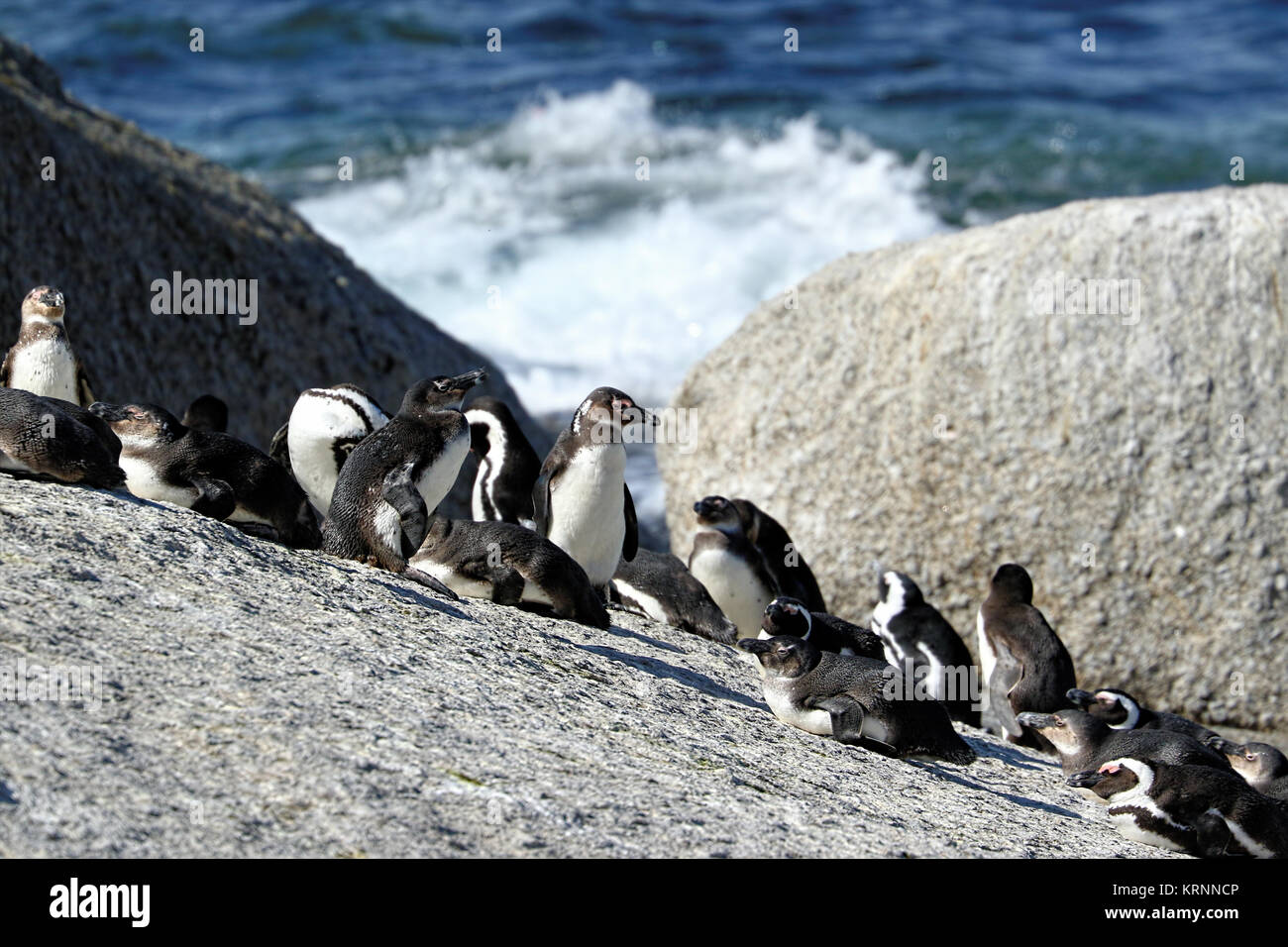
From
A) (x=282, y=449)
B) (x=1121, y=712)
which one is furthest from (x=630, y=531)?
(x=1121, y=712)

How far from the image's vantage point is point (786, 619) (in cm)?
680

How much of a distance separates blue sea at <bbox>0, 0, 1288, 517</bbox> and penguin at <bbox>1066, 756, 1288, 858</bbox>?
1086 cm

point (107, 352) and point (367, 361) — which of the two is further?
point (367, 361)

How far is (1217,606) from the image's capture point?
8.62 meters

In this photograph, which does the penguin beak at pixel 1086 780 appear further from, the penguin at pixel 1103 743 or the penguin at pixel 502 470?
the penguin at pixel 502 470

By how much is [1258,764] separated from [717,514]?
9.93ft

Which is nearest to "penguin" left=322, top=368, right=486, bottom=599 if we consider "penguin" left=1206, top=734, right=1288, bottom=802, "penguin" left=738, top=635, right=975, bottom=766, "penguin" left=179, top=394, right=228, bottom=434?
"penguin" left=179, top=394, right=228, bottom=434

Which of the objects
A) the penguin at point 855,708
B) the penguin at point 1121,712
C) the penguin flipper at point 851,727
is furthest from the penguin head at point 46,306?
the penguin at point 1121,712

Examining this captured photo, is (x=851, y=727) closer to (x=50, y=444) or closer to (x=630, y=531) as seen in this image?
(x=630, y=531)

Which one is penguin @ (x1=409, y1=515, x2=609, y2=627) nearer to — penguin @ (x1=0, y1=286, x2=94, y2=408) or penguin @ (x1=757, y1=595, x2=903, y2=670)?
penguin @ (x1=757, y1=595, x2=903, y2=670)

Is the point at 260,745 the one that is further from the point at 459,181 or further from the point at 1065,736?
the point at 459,181

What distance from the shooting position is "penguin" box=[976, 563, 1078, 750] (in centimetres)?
768

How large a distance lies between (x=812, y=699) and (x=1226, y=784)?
1.62 meters
